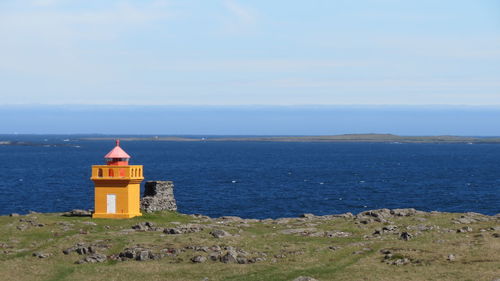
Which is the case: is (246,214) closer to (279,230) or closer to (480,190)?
(279,230)

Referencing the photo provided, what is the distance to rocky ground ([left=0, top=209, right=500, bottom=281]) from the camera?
39125 millimetres

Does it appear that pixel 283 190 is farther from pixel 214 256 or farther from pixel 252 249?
pixel 214 256

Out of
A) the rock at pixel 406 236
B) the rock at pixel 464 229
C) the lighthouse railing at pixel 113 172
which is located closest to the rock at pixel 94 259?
the lighthouse railing at pixel 113 172

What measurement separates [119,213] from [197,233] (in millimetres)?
9276

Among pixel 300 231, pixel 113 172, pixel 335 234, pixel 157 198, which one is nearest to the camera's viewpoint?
pixel 335 234

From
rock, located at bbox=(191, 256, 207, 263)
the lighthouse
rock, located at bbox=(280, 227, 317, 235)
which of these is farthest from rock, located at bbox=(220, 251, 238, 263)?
the lighthouse

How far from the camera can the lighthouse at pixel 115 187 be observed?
5566 centimetres

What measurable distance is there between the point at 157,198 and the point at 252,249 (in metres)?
17.6

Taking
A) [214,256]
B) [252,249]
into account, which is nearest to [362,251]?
[252,249]

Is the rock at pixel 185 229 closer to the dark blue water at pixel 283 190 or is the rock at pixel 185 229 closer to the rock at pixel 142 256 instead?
the rock at pixel 142 256

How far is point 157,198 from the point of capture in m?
60.2

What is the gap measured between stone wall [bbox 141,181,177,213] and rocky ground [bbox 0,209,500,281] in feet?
11.4

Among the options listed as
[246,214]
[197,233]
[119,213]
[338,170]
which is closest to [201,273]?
[197,233]

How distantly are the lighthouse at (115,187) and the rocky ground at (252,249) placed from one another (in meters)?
1.34
